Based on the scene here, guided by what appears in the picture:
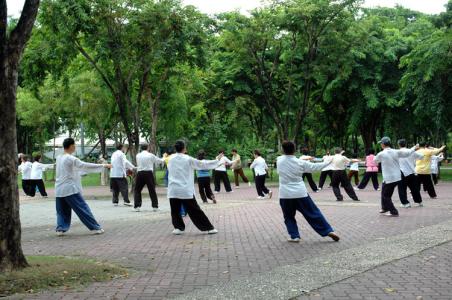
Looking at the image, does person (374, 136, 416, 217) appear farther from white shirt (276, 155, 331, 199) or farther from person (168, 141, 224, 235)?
person (168, 141, 224, 235)

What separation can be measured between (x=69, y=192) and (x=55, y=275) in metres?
4.12

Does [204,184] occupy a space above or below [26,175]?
below

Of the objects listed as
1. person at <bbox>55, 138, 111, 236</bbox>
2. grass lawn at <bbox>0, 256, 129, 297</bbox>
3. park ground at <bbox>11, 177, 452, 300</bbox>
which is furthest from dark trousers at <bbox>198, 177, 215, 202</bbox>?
grass lawn at <bbox>0, 256, 129, 297</bbox>

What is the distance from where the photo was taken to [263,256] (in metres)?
8.08

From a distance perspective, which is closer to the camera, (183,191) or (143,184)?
(183,191)

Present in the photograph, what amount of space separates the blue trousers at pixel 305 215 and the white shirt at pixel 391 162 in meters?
4.37

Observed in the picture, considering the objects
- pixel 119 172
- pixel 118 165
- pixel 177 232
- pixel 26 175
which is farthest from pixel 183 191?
pixel 26 175

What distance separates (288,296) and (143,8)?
1557 cm

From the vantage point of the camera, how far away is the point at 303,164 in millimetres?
9477

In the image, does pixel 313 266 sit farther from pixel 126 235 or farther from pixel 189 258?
pixel 126 235

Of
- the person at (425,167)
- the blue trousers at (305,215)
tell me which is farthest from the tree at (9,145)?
the person at (425,167)

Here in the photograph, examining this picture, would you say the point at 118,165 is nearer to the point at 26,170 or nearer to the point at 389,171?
the point at 26,170

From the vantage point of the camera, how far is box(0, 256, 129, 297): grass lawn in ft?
20.3

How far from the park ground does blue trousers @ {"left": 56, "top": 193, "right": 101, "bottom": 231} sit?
212 mm
